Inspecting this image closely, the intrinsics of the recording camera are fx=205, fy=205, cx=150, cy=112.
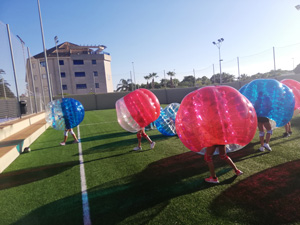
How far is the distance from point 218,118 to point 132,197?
2.07 m

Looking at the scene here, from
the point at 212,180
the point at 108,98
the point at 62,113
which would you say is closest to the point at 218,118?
the point at 212,180

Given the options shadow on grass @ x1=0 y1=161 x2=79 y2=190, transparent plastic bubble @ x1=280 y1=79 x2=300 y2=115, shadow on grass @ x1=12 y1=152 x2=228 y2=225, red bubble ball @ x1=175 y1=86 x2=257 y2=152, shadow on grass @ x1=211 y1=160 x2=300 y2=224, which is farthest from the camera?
transparent plastic bubble @ x1=280 y1=79 x2=300 y2=115

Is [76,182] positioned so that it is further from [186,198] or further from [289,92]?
[289,92]

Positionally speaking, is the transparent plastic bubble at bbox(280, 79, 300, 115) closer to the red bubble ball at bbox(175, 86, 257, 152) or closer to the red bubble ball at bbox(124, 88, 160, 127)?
the red bubble ball at bbox(175, 86, 257, 152)

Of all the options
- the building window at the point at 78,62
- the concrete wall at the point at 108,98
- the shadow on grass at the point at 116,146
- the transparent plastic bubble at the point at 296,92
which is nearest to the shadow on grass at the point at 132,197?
the shadow on grass at the point at 116,146

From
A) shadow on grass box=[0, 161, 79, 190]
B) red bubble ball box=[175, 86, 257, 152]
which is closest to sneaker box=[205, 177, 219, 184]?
red bubble ball box=[175, 86, 257, 152]

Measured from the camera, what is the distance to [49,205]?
3.69 metres

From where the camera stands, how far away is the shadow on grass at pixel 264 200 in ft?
9.44

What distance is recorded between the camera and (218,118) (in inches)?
136

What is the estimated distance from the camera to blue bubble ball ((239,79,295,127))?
5.16 metres

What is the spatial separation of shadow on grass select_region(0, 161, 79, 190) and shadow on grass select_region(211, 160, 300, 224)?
162 inches

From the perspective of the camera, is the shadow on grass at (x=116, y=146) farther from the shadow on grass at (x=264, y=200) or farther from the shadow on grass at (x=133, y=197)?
the shadow on grass at (x=264, y=200)

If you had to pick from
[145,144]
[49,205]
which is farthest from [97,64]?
[49,205]

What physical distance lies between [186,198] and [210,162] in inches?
34.7
